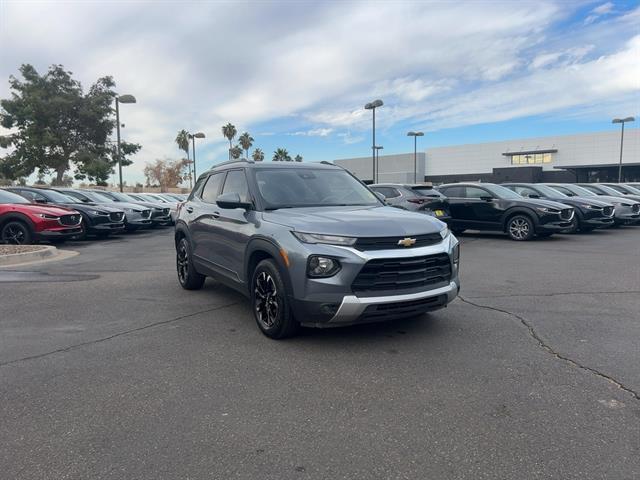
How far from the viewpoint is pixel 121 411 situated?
330 centimetres

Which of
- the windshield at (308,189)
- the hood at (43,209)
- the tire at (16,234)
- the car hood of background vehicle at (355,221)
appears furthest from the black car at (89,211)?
the car hood of background vehicle at (355,221)

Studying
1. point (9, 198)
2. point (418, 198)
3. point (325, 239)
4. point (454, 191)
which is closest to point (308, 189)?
point (325, 239)

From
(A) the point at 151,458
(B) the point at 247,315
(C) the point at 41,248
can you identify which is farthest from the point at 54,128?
(A) the point at 151,458

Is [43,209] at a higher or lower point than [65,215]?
higher

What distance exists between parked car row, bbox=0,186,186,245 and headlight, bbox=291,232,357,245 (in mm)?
10091

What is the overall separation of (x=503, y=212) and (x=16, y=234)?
41.2 feet

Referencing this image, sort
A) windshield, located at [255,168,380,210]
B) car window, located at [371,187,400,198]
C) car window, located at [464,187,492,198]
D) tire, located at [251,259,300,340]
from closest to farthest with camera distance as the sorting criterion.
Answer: tire, located at [251,259,300,340]
windshield, located at [255,168,380,210]
car window, located at [371,187,400,198]
car window, located at [464,187,492,198]

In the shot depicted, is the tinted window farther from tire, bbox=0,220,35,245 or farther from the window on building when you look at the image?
the window on building

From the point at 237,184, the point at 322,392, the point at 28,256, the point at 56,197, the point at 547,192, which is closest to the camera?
the point at 322,392

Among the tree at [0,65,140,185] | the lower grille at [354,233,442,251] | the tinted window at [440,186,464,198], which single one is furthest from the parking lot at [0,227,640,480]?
the tree at [0,65,140,185]

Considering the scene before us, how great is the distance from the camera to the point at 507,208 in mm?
13031

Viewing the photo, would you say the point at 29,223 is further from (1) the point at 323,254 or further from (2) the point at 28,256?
(1) the point at 323,254

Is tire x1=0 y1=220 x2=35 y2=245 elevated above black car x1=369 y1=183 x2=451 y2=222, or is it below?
below

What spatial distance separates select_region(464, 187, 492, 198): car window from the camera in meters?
13.6
